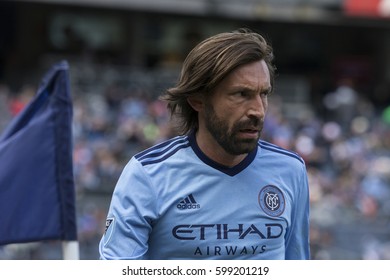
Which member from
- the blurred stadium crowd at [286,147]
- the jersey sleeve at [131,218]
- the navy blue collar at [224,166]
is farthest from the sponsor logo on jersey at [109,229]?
the blurred stadium crowd at [286,147]

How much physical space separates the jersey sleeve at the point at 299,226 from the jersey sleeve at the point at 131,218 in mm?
559

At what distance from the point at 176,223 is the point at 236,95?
1.64ft

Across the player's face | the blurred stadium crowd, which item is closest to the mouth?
the player's face

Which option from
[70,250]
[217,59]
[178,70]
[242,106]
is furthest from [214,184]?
[178,70]

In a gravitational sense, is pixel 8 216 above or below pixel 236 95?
below

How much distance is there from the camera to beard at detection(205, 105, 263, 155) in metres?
4.03

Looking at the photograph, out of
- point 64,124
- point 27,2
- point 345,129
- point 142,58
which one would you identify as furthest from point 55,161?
point 142,58

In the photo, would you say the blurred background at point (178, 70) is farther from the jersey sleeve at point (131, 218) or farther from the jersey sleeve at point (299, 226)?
the jersey sleeve at point (131, 218)

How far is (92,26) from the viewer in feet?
89.9

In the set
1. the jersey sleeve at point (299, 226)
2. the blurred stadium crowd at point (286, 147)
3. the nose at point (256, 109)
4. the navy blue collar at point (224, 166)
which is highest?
the nose at point (256, 109)

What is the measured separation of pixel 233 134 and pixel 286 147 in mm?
15252

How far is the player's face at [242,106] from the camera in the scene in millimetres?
4027

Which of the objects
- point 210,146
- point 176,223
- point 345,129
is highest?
point 210,146

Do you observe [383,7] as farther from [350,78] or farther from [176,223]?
[176,223]
